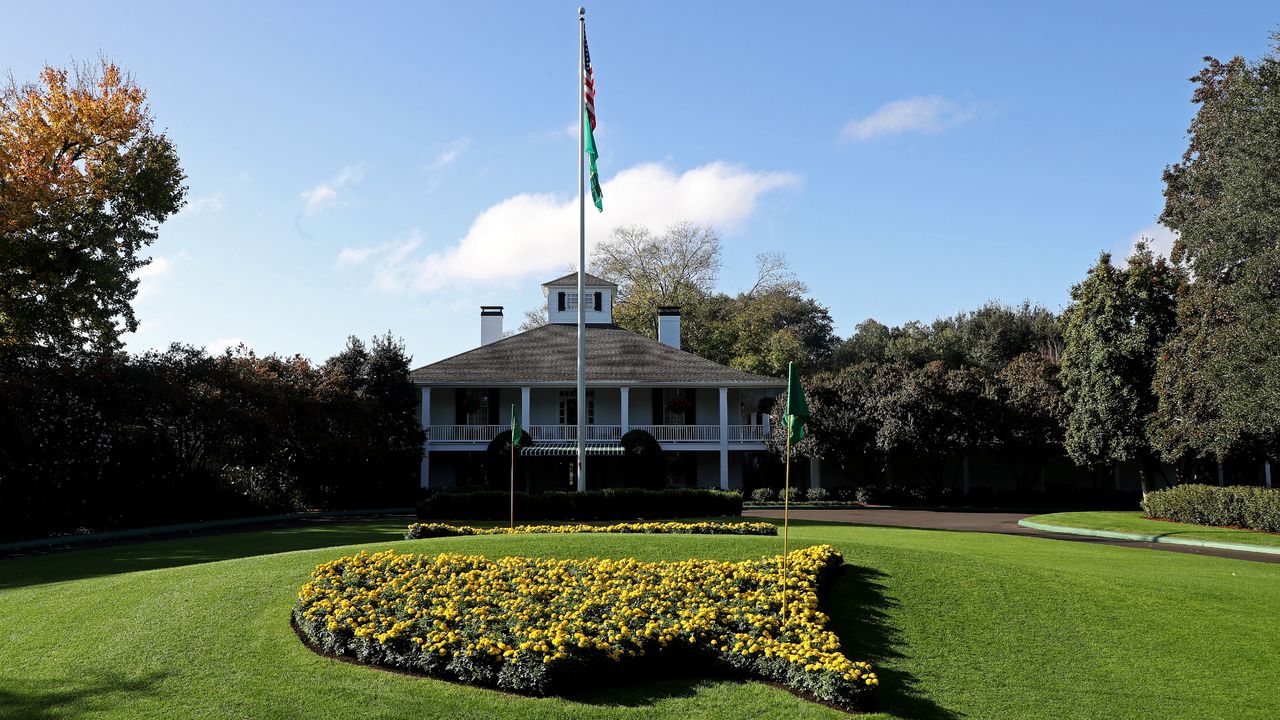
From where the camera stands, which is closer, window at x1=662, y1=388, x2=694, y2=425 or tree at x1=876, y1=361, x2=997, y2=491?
tree at x1=876, y1=361, x2=997, y2=491

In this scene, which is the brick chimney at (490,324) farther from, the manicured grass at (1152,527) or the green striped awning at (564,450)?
the manicured grass at (1152,527)

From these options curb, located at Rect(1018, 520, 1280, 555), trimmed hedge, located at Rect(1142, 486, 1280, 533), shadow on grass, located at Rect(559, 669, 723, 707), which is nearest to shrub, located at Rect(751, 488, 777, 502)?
curb, located at Rect(1018, 520, 1280, 555)

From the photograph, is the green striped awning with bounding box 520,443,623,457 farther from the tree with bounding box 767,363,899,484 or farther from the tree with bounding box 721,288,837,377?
the tree with bounding box 721,288,837,377

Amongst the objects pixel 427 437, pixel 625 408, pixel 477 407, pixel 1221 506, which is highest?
pixel 477 407

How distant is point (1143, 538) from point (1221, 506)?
16.7 ft

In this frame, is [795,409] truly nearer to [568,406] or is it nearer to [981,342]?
[568,406]

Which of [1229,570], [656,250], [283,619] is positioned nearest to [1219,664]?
[1229,570]

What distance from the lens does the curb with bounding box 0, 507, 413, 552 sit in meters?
22.4

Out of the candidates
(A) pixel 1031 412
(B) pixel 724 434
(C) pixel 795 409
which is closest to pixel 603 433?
(B) pixel 724 434

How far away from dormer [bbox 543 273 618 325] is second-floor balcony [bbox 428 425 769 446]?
314 inches

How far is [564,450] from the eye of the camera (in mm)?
39344

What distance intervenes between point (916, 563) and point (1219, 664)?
400 centimetres

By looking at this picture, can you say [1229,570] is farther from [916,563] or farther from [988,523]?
[988,523]

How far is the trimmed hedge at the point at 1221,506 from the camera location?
25.9 metres
